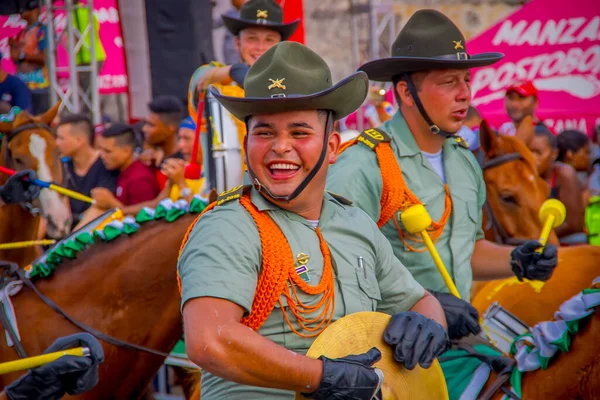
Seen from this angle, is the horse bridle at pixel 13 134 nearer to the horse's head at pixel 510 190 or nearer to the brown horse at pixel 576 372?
the horse's head at pixel 510 190

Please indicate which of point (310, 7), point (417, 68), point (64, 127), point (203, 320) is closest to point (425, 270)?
point (417, 68)

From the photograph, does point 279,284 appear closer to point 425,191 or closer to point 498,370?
point 498,370

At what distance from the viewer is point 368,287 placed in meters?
2.93

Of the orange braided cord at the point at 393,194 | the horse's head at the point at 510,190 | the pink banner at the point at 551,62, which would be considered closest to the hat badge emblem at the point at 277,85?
the orange braided cord at the point at 393,194

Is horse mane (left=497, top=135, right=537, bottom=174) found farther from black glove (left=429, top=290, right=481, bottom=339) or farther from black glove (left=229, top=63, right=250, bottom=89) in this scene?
black glove (left=429, top=290, right=481, bottom=339)

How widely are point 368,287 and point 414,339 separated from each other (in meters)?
0.28

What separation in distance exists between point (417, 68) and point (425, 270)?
92 centimetres

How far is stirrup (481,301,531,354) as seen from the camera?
15.0ft

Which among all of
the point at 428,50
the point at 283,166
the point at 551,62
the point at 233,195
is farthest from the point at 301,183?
the point at 551,62

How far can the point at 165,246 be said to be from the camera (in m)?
4.61

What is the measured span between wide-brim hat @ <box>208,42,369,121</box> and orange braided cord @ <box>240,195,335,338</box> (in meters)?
0.31

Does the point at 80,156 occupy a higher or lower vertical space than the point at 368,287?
lower

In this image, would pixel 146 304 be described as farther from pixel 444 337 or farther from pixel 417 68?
pixel 444 337

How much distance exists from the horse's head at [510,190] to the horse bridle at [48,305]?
7.77ft
